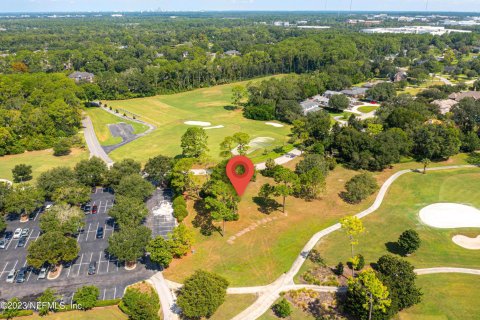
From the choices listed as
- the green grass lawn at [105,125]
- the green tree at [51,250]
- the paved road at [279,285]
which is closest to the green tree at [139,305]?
the paved road at [279,285]

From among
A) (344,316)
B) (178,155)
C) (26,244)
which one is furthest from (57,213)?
(344,316)

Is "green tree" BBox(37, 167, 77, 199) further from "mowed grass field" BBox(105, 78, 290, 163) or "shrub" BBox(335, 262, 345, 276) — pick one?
"shrub" BBox(335, 262, 345, 276)

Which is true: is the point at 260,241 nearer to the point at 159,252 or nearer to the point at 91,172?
the point at 159,252

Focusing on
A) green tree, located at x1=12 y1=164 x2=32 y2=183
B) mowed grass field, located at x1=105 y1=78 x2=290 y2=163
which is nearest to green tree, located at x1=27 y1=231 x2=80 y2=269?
green tree, located at x1=12 y1=164 x2=32 y2=183

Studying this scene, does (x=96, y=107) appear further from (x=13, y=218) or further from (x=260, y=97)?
(x=13, y=218)

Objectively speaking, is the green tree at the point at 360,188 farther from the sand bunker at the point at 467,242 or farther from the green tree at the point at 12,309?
the green tree at the point at 12,309

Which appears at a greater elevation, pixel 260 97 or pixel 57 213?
pixel 260 97

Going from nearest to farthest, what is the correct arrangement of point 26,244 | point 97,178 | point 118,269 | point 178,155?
point 118,269 < point 26,244 < point 97,178 < point 178,155
